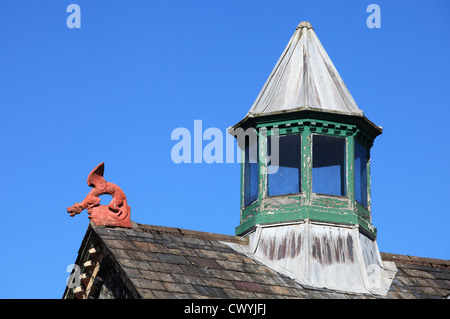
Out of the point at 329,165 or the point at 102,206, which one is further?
the point at 329,165

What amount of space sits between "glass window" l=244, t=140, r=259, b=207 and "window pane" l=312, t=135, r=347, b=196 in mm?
1296

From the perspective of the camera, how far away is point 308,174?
81.8ft

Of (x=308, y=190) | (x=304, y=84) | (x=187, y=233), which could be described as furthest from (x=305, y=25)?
(x=187, y=233)

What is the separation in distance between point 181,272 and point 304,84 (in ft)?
19.5

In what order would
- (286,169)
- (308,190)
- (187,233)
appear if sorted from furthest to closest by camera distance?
(286,169) → (308,190) → (187,233)

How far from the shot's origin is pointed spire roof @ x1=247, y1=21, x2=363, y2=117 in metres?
25.4

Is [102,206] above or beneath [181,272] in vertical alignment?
above

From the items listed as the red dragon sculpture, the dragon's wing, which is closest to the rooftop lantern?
the red dragon sculpture

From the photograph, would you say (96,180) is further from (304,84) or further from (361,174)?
(361,174)

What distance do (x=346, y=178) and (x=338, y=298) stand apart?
326 cm

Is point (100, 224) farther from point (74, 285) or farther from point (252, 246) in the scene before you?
point (252, 246)

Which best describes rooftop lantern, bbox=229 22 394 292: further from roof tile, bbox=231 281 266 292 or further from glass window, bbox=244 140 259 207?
roof tile, bbox=231 281 266 292
